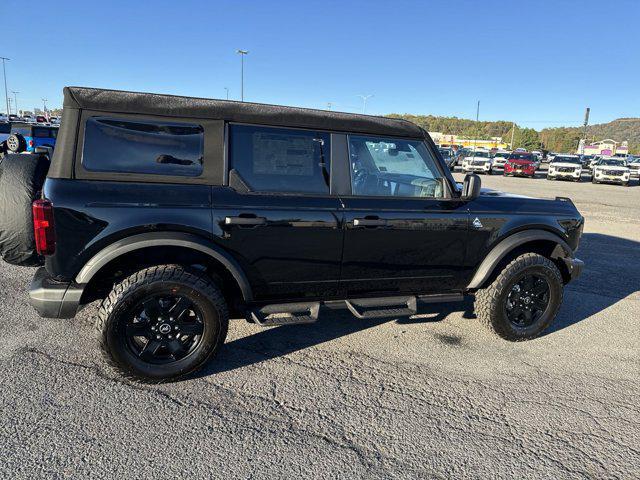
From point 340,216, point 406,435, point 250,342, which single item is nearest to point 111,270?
point 250,342

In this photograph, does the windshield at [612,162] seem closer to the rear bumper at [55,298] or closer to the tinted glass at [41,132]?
the tinted glass at [41,132]

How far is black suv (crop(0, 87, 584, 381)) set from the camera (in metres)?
2.92

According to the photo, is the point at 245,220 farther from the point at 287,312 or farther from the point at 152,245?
the point at 287,312

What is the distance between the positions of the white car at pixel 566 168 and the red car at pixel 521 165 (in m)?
1.25

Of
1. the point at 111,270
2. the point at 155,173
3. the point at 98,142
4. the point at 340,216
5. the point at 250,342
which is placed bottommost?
the point at 250,342

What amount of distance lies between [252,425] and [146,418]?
2.07 ft

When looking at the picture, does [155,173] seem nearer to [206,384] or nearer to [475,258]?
[206,384]

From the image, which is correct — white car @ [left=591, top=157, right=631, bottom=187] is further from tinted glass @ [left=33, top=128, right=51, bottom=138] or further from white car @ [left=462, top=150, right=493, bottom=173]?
tinted glass @ [left=33, top=128, right=51, bottom=138]

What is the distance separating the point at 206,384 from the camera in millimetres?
3158

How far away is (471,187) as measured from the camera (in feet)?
A: 12.0

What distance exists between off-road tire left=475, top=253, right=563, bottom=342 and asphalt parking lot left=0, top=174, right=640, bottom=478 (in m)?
0.13

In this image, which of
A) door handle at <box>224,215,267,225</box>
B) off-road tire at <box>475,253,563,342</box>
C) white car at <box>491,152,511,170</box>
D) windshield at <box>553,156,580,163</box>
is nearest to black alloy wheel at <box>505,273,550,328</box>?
off-road tire at <box>475,253,563,342</box>

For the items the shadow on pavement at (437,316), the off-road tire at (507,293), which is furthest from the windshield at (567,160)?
the off-road tire at (507,293)

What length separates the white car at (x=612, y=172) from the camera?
24875 millimetres
